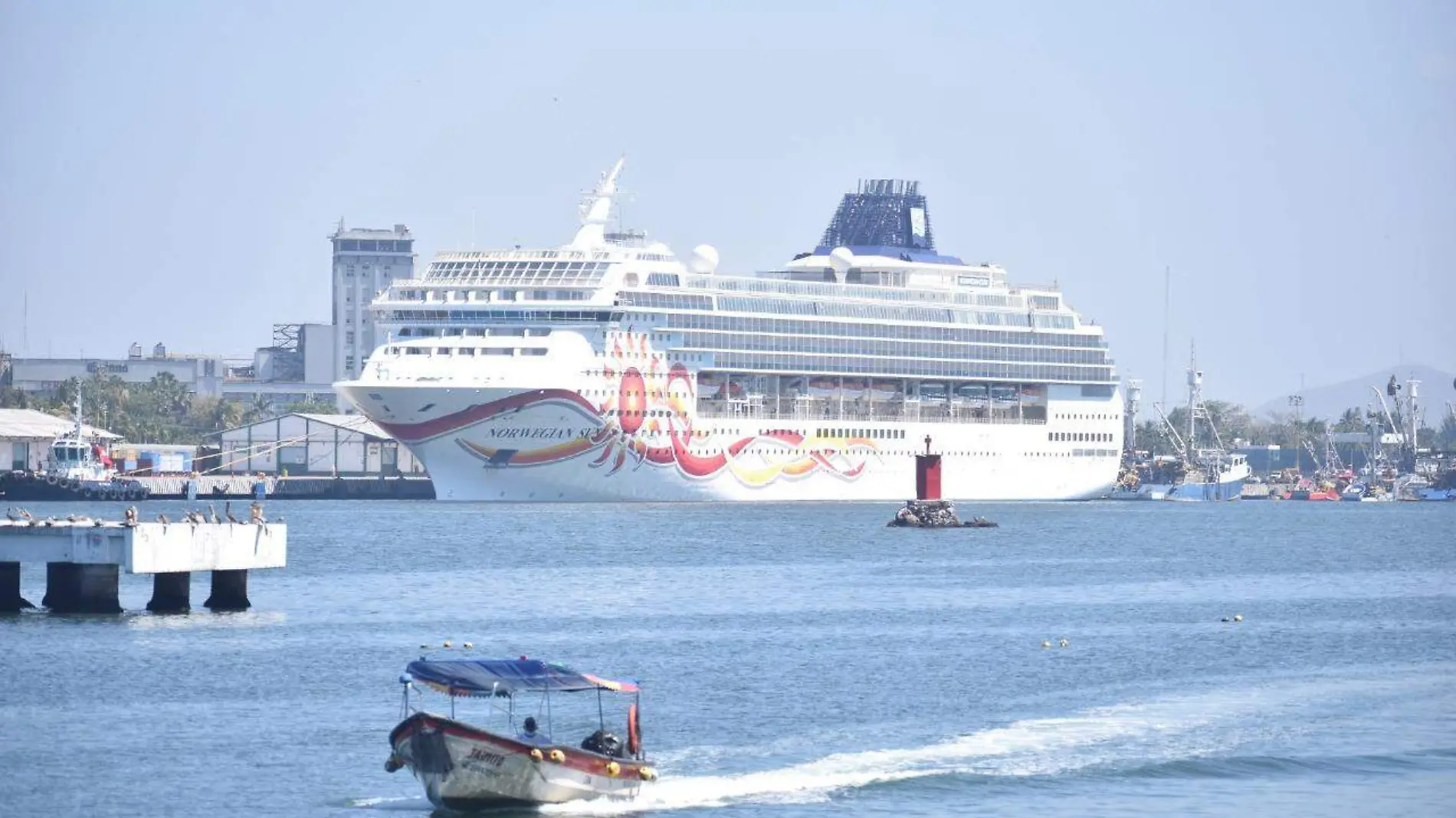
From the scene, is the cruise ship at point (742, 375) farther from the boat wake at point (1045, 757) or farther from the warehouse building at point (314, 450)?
the boat wake at point (1045, 757)

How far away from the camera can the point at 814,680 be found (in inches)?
2190

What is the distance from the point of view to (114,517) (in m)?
128

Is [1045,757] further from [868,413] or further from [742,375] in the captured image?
[868,413]

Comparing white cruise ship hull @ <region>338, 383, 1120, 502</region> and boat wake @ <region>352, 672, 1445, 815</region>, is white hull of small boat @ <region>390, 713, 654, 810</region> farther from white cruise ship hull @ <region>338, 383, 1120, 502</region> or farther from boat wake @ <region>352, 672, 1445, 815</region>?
white cruise ship hull @ <region>338, 383, 1120, 502</region>

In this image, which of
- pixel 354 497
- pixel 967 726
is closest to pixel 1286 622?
pixel 967 726

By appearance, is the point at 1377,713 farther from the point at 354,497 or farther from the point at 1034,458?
the point at 354,497

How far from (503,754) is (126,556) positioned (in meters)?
23.5

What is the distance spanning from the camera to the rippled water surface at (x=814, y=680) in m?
42.4

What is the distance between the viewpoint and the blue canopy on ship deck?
1590 inches

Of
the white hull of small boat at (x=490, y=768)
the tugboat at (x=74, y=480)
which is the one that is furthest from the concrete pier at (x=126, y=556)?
the tugboat at (x=74, y=480)

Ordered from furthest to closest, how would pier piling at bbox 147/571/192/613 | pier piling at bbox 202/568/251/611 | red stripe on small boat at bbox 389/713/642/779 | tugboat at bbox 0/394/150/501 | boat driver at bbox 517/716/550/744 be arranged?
1. tugboat at bbox 0/394/150/501
2. pier piling at bbox 202/568/251/611
3. pier piling at bbox 147/571/192/613
4. boat driver at bbox 517/716/550/744
5. red stripe on small boat at bbox 389/713/642/779

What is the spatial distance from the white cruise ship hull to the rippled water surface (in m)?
28.5

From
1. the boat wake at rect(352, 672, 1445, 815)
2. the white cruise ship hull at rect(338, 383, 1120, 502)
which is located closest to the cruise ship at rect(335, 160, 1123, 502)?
the white cruise ship hull at rect(338, 383, 1120, 502)

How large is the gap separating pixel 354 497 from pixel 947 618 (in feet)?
350
